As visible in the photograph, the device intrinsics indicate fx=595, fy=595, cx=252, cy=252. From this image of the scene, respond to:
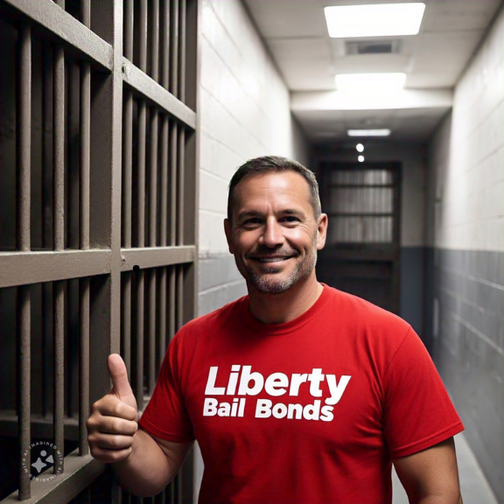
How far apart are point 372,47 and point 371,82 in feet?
3.38

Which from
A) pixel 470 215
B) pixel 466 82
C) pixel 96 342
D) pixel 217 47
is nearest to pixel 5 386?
pixel 96 342

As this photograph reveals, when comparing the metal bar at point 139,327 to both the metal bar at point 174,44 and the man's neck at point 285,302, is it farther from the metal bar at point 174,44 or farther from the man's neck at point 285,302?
the metal bar at point 174,44

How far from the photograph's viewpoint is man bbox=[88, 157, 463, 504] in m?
1.33

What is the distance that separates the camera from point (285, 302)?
1.49m

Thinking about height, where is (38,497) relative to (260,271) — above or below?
below

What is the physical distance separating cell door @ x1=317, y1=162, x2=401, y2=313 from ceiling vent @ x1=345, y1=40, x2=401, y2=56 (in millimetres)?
3861

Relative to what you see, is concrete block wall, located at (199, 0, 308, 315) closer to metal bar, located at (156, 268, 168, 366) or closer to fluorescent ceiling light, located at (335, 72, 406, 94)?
metal bar, located at (156, 268, 168, 366)

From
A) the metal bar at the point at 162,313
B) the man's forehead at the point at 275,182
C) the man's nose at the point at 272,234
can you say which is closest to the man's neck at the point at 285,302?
the man's nose at the point at 272,234

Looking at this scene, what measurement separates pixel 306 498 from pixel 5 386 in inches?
40.9

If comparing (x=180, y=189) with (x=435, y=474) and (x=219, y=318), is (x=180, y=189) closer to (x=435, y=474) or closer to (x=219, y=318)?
(x=219, y=318)

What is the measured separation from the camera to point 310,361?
1.41 metres

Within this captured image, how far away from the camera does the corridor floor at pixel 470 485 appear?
336cm

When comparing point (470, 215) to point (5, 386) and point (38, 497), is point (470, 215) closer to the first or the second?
point (5, 386)

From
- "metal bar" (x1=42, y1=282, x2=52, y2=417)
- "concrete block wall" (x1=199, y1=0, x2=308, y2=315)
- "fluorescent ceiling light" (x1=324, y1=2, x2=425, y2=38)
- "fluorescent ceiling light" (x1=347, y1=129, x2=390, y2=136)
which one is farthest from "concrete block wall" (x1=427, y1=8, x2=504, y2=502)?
"metal bar" (x1=42, y1=282, x2=52, y2=417)
